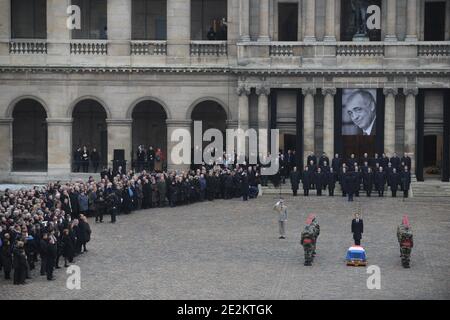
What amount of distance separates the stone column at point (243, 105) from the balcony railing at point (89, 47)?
30.4 feet

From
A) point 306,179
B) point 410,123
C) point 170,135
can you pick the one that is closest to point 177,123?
point 170,135

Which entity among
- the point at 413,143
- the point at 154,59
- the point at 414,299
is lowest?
the point at 414,299

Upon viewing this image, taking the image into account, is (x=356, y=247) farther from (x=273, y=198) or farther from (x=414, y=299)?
(x=273, y=198)

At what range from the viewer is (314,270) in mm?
37188

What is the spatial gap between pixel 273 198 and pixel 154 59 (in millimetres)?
13592

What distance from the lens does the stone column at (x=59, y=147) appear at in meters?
66.3

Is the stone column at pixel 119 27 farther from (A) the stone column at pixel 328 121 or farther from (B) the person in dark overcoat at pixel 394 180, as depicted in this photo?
(B) the person in dark overcoat at pixel 394 180

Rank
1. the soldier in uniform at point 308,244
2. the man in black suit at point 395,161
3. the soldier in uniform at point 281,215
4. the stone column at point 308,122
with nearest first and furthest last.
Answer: the soldier in uniform at point 308,244, the soldier in uniform at point 281,215, the man in black suit at point 395,161, the stone column at point 308,122

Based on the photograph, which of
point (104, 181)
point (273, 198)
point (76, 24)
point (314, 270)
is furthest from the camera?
point (76, 24)

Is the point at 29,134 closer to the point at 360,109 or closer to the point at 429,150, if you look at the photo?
the point at 360,109

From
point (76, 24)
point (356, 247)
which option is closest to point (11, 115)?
point (76, 24)

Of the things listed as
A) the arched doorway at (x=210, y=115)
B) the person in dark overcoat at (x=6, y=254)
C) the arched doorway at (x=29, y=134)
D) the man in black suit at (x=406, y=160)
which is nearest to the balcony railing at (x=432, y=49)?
the man in black suit at (x=406, y=160)

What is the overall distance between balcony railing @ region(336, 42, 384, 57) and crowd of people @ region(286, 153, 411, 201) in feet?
21.9
